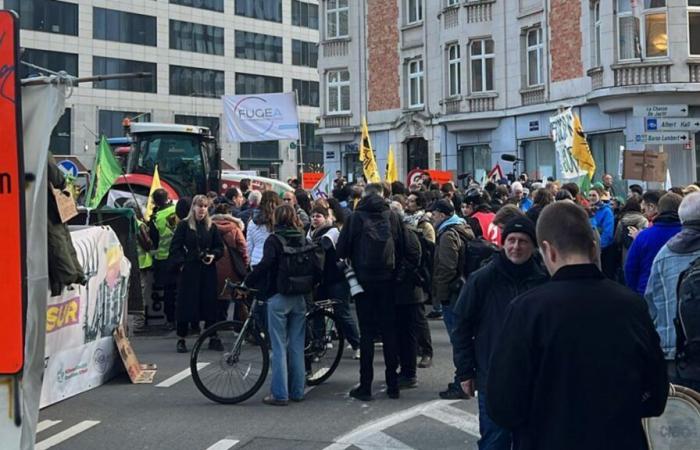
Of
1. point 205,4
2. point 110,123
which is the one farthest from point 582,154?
point 205,4

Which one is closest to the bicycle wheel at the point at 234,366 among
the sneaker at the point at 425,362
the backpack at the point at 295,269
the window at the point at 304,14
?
the backpack at the point at 295,269

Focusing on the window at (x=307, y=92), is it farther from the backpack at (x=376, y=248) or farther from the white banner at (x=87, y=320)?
the white banner at (x=87, y=320)

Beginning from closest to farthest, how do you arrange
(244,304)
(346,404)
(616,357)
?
(616,357) < (346,404) < (244,304)

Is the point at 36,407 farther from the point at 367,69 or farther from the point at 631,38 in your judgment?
the point at 367,69

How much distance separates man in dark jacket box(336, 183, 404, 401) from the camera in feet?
26.1

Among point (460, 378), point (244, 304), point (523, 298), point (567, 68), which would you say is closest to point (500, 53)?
point (567, 68)

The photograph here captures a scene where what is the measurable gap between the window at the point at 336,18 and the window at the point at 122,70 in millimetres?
19038

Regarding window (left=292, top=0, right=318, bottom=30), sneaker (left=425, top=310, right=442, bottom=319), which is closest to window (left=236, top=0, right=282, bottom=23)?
window (left=292, top=0, right=318, bottom=30)

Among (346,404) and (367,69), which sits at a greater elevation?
(367,69)

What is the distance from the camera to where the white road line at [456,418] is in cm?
702

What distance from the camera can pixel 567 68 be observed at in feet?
88.5

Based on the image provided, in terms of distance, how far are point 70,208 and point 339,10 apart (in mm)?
34124

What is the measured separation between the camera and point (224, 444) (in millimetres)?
6637

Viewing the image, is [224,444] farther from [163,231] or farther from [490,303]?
[163,231]
